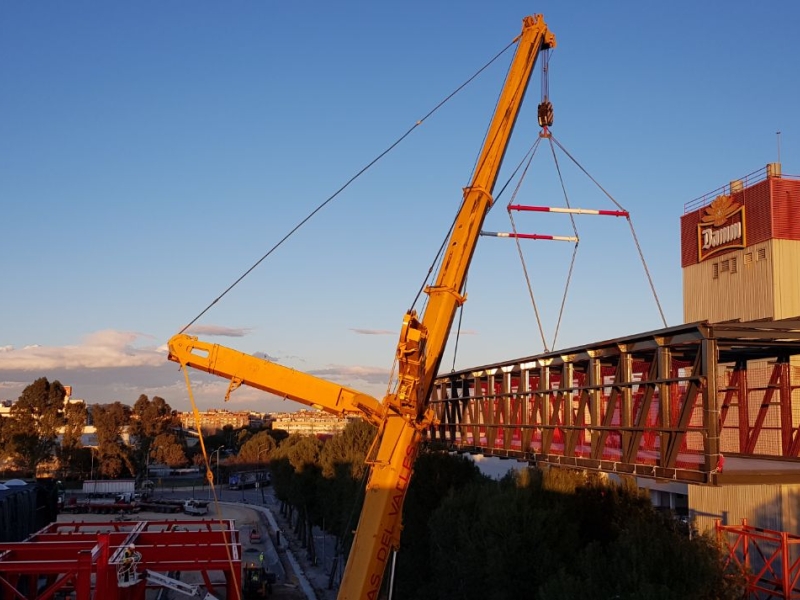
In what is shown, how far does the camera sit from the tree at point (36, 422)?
108125 millimetres

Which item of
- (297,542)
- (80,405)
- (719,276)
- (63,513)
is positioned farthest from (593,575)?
(80,405)

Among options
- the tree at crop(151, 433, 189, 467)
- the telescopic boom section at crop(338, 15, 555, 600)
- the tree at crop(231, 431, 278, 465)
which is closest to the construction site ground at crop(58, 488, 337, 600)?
the telescopic boom section at crop(338, 15, 555, 600)

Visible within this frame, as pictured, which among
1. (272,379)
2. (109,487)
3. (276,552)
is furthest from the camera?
(109,487)

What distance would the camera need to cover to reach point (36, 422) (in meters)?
111

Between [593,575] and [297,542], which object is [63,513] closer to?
[297,542]

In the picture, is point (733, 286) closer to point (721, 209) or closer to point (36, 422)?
point (721, 209)

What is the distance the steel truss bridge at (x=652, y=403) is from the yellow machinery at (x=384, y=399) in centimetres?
321

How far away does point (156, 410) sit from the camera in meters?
132

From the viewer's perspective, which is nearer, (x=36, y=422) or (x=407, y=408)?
(x=407, y=408)

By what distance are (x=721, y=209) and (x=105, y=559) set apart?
31943mm

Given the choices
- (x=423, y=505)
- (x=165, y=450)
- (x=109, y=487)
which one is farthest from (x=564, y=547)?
(x=165, y=450)

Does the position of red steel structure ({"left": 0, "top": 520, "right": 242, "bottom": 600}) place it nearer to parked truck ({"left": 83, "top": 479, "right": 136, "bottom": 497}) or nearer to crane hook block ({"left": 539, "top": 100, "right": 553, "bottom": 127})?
crane hook block ({"left": 539, "top": 100, "right": 553, "bottom": 127})

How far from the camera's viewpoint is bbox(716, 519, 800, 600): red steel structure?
23359 mm

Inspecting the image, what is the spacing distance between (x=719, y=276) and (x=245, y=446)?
113081 mm
